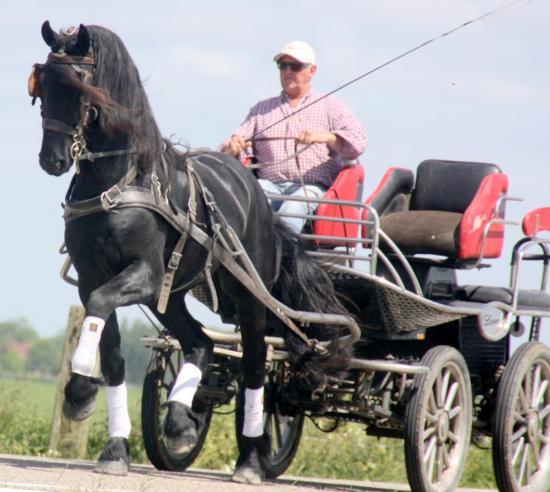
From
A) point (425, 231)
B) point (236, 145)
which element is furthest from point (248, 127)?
point (425, 231)

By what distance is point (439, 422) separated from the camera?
26.4 feet

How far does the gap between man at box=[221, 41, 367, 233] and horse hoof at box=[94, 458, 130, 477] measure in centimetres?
187

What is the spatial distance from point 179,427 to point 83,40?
6.76 feet

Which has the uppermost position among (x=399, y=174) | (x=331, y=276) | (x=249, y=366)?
(x=399, y=174)

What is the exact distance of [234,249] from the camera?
24.6ft

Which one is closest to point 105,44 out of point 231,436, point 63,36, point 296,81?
point 63,36

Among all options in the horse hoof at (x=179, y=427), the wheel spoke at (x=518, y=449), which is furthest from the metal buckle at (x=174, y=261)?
the wheel spoke at (x=518, y=449)

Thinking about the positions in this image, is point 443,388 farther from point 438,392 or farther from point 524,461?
point 524,461

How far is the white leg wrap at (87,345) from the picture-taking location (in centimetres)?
656

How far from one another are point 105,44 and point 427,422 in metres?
2.98

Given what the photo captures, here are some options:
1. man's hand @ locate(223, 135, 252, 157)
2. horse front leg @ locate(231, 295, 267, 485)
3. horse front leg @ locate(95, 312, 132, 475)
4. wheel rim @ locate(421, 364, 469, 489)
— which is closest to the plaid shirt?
man's hand @ locate(223, 135, 252, 157)

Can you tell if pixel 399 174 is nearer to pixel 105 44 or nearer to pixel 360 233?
pixel 360 233

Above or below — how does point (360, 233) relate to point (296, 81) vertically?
below

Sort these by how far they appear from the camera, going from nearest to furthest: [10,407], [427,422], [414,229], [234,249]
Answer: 1. [234,249]
2. [427,422]
3. [414,229]
4. [10,407]
